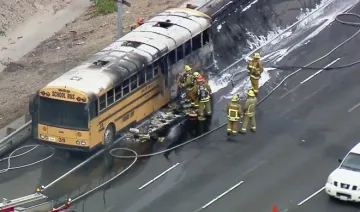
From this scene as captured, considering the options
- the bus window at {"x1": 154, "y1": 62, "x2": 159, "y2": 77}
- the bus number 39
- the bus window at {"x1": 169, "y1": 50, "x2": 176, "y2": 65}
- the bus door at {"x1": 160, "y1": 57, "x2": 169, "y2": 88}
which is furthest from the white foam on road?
the bus number 39

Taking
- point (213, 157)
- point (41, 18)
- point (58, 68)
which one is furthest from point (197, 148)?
point (41, 18)

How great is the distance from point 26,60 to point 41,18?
608 cm

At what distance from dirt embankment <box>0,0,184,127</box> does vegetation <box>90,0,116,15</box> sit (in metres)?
0.48

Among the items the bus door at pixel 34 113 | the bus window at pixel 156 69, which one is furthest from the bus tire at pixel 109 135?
the bus window at pixel 156 69

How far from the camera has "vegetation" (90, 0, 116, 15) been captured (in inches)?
1842

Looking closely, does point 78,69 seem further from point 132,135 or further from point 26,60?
point 26,60

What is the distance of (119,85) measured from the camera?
107ft

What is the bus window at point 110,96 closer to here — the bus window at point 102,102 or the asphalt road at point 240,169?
the bus window at point 102,102

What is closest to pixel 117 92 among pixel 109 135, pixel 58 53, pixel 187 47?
pixel 109 135

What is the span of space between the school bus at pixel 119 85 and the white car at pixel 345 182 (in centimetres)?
709

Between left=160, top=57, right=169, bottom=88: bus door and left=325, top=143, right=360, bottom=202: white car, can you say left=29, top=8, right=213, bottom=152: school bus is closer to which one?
left=160, top=57, right=169, bottom=88: bus door

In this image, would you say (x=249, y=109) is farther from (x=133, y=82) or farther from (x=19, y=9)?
(x=19, y=9)

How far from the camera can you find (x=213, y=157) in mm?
32281

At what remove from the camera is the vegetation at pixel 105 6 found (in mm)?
46781
